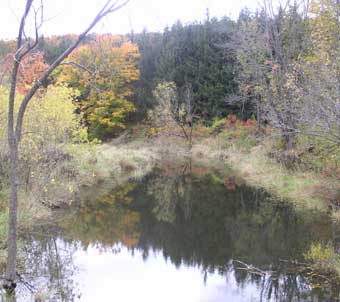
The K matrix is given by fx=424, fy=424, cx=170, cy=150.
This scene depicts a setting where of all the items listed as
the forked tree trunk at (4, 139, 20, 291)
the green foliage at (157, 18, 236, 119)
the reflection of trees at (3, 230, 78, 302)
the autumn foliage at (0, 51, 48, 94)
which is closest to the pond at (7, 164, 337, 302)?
the reflection of trees at (3, 230, 78, 302)

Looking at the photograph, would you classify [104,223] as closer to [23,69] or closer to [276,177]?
[23,69]

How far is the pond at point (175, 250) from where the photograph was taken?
396 inches

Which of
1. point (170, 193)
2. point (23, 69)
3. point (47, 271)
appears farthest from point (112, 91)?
point (23, 69)

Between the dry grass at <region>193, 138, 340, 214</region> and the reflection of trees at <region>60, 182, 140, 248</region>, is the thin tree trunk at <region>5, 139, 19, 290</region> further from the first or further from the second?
the dry grass at <region>193, 138, 340, 214</region>

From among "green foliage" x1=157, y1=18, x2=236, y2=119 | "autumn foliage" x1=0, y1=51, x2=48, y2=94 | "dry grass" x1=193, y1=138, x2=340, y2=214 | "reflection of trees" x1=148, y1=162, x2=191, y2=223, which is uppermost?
"green foliage" x1=157, y1=18, x2=236, y2=119

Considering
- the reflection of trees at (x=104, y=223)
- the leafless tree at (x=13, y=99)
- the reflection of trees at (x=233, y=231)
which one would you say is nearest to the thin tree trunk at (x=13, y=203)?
the leafless tree at (x=13, y=99)

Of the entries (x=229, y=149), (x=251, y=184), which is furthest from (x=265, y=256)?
Answer: (x=229, y=149)

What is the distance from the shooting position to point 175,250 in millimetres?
13164

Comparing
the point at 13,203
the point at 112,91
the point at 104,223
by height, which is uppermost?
the point at 112,91

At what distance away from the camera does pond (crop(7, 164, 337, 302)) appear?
33.0 feet

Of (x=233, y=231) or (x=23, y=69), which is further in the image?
(x=233, y=231)

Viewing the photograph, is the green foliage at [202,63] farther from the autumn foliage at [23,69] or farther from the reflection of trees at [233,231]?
the reflection of trees at [233,231]

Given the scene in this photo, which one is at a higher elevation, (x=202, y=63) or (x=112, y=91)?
(x=202, y=63)

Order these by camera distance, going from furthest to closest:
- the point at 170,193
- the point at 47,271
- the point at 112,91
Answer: the point at 112,91, the point at 170,193, the point at 47,271
